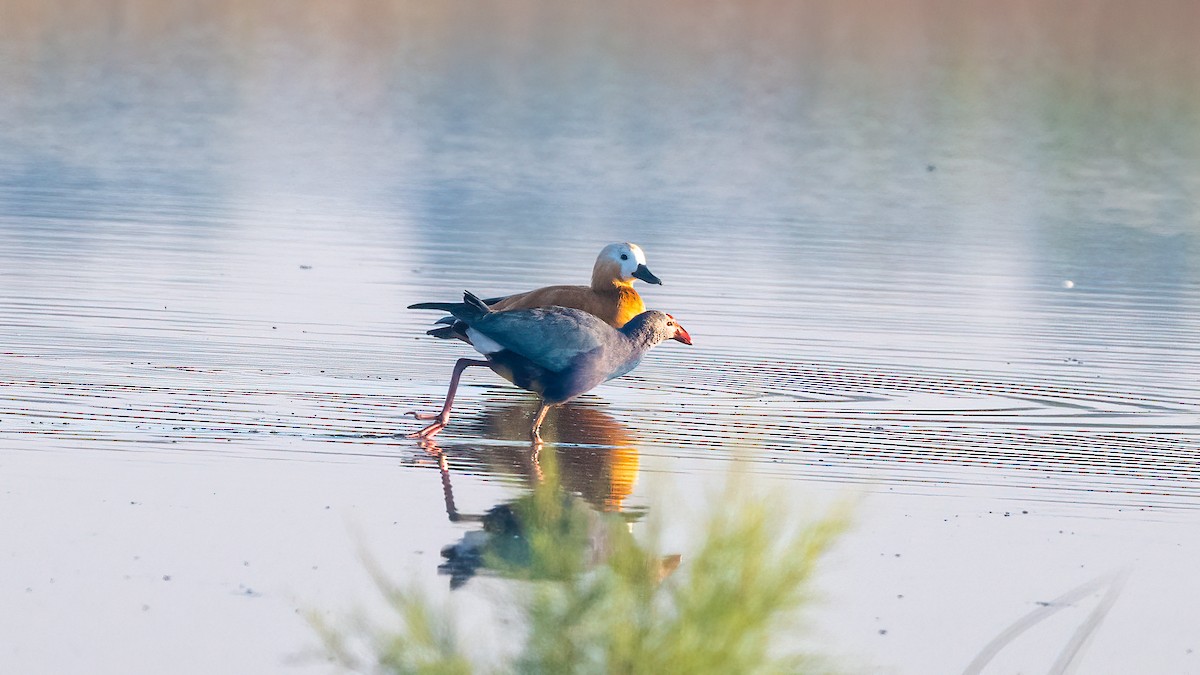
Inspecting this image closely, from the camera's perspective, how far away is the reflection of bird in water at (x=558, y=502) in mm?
6395

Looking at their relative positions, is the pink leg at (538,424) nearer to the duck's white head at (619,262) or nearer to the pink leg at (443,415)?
the pink leg at (443,415)

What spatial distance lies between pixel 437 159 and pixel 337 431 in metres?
21.7

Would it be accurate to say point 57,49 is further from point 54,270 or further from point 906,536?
point 906,536

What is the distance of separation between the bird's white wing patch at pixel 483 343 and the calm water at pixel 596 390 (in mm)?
459

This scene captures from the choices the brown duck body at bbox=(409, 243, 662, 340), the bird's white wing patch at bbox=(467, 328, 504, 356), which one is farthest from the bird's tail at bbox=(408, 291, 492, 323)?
the brown duck body at bbox=(409, 243, 662, 340)

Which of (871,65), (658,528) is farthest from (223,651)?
(871,65)

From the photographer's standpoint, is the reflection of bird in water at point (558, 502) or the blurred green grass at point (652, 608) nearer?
the blurred green grass at point (652, 608)

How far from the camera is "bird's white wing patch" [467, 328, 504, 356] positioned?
11.8m

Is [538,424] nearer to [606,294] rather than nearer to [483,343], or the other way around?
[483,343]

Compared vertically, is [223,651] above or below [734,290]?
above

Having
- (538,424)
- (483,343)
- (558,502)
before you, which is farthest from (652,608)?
(483,343)

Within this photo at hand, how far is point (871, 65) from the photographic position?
185 feet

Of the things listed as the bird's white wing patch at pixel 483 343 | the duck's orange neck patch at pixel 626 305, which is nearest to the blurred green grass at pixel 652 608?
the bird's white wing patch at pixel 483 343

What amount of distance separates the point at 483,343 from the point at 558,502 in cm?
540
